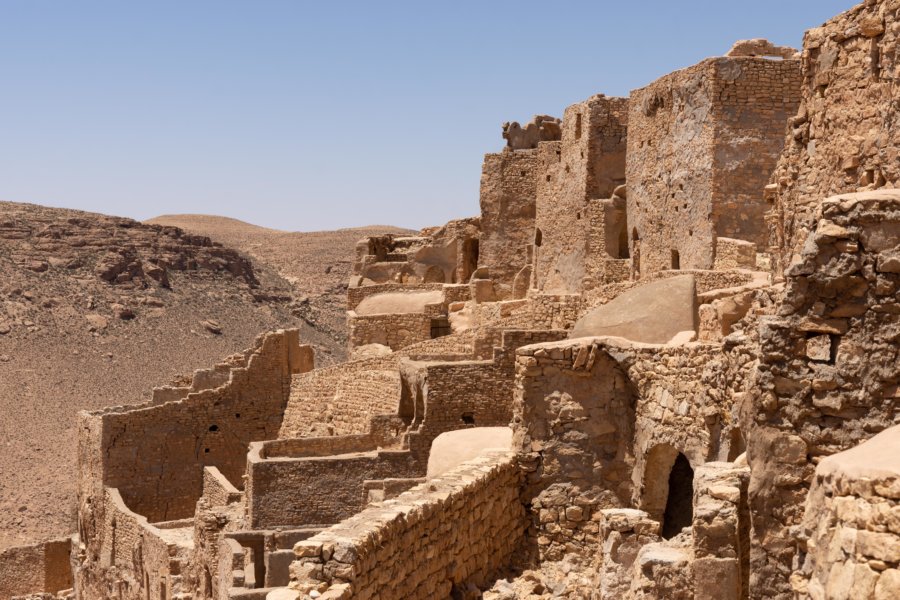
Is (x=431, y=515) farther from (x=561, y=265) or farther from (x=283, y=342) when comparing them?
(x=561, y=265)

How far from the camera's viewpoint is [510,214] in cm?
2858

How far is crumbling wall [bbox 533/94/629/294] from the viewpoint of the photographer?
2427 cm

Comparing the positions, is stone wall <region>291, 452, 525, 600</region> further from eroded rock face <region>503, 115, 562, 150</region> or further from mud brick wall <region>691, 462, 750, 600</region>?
eroded rock face <region>503, 115, 562, 150</region>

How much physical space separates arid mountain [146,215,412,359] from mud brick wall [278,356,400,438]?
3384cm

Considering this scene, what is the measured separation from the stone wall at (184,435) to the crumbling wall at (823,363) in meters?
17.8

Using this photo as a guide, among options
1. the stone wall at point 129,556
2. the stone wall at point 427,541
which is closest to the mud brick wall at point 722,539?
the stone wall at point 427,541

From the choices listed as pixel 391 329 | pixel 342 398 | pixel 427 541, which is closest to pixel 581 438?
pixel 427 541

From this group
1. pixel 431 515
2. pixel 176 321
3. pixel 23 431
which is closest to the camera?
pixel 431 515

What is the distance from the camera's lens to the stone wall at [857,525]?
3578 millimetres

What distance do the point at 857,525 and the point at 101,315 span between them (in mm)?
60399

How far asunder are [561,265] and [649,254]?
170 inches

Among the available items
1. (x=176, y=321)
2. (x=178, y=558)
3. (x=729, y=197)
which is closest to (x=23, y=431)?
(x=176, y=321)

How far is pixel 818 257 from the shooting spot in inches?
194

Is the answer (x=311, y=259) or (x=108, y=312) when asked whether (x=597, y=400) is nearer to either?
(x=108, y=312)
